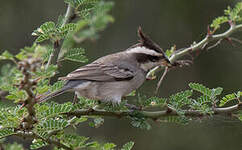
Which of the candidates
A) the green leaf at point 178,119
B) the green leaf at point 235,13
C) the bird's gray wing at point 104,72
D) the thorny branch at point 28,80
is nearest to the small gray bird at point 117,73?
the bird's gray wing at point 104,72

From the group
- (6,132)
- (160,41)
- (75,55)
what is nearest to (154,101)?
(75,55)

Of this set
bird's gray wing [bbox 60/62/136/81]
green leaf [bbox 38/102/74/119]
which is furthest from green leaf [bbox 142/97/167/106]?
bird's gray wing [bbox 60/62/136/81]

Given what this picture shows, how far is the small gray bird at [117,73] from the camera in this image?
15.1 feet

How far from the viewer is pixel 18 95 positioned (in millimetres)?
2635

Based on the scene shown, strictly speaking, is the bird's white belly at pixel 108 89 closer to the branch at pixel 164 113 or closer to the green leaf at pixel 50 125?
Result: the branch at pixel 164 113

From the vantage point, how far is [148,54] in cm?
517

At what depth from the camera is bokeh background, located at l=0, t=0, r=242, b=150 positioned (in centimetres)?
802

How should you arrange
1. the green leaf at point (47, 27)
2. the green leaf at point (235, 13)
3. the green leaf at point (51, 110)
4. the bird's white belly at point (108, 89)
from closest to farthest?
the green leaf at point (51, 110)
the green leaf at point (47, 27)
the green leaf at point (235, 13)
the bird's white belly at point (108, 89)

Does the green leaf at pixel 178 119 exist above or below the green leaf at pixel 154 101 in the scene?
below

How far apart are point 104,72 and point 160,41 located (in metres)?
3.88

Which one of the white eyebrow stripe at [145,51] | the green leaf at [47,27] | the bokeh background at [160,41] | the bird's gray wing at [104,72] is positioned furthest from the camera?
the bokeh background at [160,41]

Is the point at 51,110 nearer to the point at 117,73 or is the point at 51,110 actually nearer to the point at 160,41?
the point at 117,73

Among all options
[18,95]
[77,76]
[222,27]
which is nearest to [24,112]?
[18,95]

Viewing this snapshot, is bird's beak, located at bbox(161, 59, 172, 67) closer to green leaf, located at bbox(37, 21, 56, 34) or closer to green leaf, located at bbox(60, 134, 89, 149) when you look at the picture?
green leaf, located at bbox(60, 134, 89, 149)
